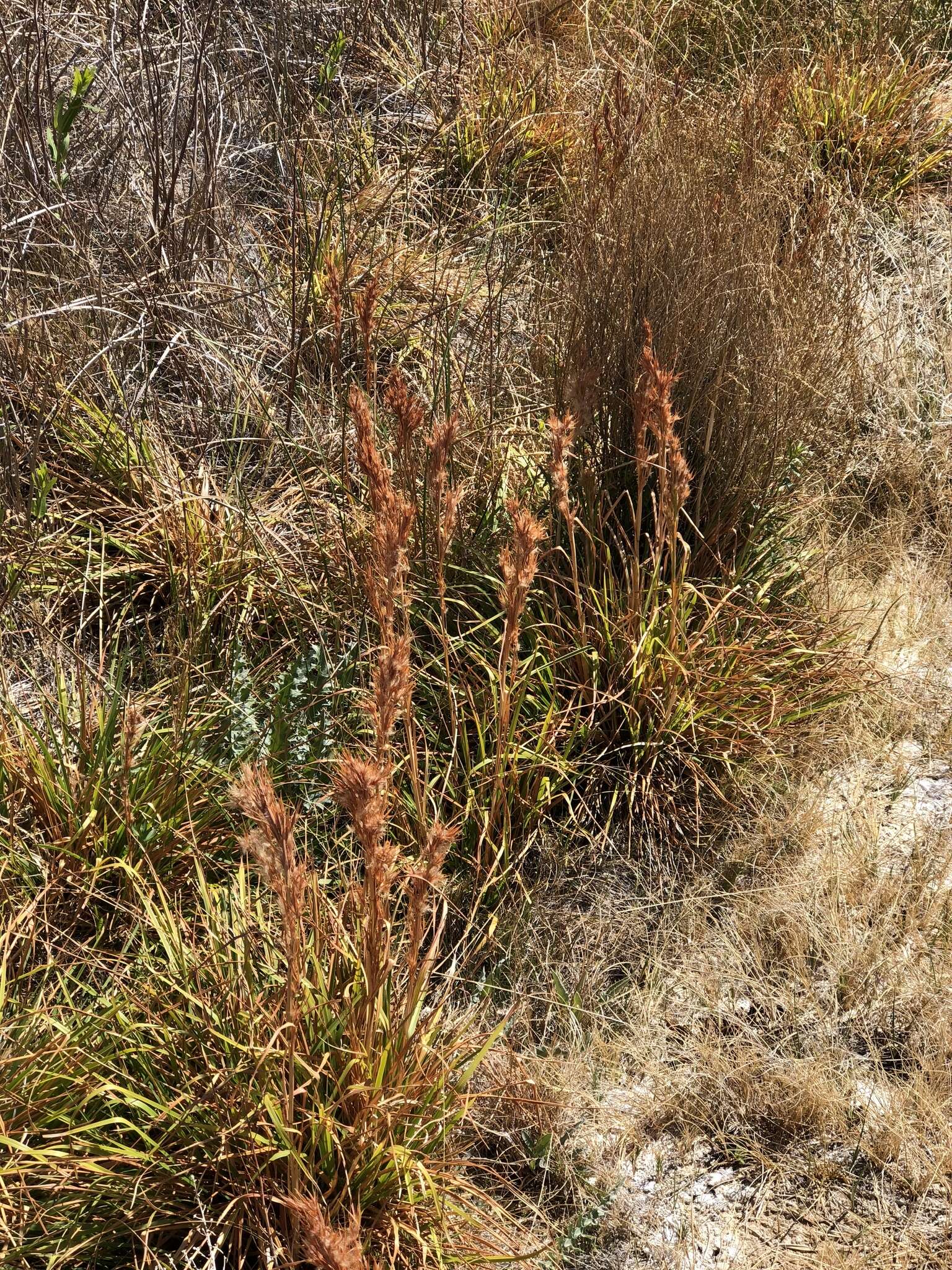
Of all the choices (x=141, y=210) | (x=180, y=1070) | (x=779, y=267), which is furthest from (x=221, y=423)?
(x=180, y=1070)

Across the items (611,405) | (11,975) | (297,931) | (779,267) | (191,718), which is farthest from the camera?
(779,267)

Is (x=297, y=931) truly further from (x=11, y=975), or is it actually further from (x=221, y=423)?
(x=221, y=423)

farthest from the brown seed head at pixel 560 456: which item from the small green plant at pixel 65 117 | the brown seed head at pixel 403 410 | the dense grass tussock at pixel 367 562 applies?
the small green plant at pixel 65 117

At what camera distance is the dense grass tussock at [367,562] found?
2018mm

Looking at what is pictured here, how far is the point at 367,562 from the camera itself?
105 inches

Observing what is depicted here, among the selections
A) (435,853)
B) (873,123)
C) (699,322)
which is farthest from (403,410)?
(873,123)

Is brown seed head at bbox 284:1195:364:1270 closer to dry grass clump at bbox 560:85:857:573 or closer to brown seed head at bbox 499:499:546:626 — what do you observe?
brown seed head at bbox 499:499:546:626

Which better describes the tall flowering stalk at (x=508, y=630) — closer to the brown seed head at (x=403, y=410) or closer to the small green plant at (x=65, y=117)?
the brown seed head at (x=403, y=410)

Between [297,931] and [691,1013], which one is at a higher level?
[297,931]

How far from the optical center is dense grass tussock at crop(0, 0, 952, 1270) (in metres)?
2.02

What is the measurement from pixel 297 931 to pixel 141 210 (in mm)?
3234

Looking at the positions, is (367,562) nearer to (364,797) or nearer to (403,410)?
(403,410)

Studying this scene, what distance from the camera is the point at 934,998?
260 centimetres

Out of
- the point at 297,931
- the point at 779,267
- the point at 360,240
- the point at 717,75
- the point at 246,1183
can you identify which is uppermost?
the point at 717,75
